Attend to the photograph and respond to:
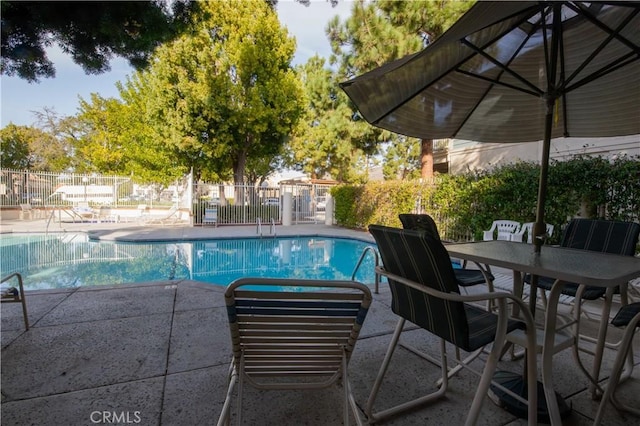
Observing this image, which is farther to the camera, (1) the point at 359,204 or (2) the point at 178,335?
(1) the point at 359,204

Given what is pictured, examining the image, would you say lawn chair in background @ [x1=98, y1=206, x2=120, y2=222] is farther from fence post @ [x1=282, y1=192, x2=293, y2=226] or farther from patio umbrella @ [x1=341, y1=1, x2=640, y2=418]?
patio umbrella @ [x1=341, y1=1, x2=640, y2=418]

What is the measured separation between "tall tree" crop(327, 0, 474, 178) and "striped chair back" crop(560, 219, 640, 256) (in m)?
7.33

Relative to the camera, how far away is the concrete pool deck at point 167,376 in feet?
5.56

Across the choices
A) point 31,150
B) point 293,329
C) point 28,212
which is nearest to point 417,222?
point 293,329

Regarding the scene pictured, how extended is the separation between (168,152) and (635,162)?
13.6 m

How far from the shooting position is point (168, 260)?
24.8 feet

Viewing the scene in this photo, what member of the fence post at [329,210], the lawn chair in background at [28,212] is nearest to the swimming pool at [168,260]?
the fence post at [329,210]

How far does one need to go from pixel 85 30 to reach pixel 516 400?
4322mm

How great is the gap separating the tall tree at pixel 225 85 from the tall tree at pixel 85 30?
9313mm

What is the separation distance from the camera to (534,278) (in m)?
1.84

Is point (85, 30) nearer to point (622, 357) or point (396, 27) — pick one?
point (622, 357)

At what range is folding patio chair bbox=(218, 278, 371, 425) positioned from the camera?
1.28m

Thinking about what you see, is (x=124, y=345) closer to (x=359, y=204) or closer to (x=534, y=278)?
(x=534, y=278)

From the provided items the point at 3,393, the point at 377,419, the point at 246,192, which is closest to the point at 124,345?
the point at 3,393
